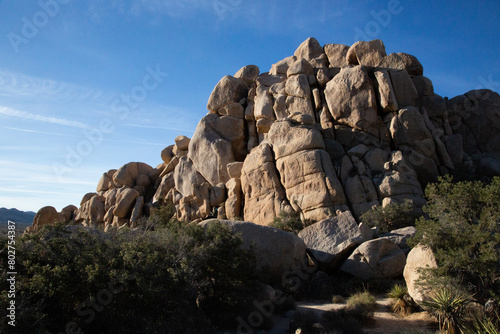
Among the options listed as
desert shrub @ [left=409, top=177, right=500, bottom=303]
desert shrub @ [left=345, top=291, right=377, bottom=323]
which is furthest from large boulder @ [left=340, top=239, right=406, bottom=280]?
desert shrub @ [left=409, top=177, right=500, bottom=303]

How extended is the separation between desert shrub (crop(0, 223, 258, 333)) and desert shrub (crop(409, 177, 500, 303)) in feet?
23.0

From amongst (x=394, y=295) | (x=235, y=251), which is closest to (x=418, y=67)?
(x=394, y=295)

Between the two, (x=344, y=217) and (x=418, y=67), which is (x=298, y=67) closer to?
(x=418, y=67)

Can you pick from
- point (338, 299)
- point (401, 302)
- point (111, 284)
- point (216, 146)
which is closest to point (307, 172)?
point (216, 146)

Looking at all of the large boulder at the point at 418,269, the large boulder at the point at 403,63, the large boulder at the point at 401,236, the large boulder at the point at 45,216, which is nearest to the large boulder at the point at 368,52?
the large boulder at the point at 403,63

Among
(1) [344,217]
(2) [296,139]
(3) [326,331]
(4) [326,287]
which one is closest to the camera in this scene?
(3) [326,331]

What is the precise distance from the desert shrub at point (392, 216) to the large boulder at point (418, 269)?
7.89m

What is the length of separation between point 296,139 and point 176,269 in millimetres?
17508

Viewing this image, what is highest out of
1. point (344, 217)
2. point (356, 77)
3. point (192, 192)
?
point (356, 77)

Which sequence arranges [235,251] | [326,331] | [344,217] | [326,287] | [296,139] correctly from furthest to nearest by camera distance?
[296,139] → [344,217] → [326,287] → [235,251] → [326,331]

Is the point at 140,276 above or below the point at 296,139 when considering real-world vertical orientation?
below

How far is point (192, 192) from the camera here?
33.4m

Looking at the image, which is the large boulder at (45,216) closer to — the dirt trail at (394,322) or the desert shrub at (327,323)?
the desert shrub at (327,323)

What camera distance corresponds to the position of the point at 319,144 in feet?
87.4
